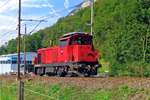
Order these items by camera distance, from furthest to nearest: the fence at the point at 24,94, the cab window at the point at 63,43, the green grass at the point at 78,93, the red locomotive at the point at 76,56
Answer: the cab window at the point at 63,43, the red locomotive at the point at 76,56, the fence at the point at 24,94, the green grass at the point at 78,93

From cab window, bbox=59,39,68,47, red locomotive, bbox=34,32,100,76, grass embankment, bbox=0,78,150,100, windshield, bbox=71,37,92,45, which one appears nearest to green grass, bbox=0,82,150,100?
grass embankment, bbox=0,78,150,100

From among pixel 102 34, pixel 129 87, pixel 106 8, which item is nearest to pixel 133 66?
pixel 129 87

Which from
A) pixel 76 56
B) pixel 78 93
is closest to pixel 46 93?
pixel 78 93

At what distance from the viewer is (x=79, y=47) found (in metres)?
34.3

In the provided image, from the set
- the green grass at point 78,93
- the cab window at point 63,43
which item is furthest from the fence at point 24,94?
the cab window at point 63,43

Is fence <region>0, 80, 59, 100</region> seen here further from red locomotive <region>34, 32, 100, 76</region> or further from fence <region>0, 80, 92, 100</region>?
red locomotive <region>34, 32, 100, 76</region>

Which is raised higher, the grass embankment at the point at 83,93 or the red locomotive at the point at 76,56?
the red locomotive at the point at 76,56

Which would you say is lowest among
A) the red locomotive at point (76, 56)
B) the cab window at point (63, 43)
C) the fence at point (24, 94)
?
the fence at point (24, 94)

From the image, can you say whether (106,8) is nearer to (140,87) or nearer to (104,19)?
(104,19)

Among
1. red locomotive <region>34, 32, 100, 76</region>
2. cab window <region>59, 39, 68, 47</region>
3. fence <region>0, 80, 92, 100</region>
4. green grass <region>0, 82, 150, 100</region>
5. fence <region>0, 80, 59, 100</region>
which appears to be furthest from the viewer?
cab window <region>59, 39, 68, 47</region>

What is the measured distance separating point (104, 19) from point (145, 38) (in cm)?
3691

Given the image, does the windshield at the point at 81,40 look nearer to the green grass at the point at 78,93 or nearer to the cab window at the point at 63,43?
the cab window at the point at 63,43

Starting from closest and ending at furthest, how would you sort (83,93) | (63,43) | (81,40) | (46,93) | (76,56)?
(83,93)
(46,93)
(76,56)
(81,40)
(63,43)

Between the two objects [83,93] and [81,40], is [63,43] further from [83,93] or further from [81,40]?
[83,93]
